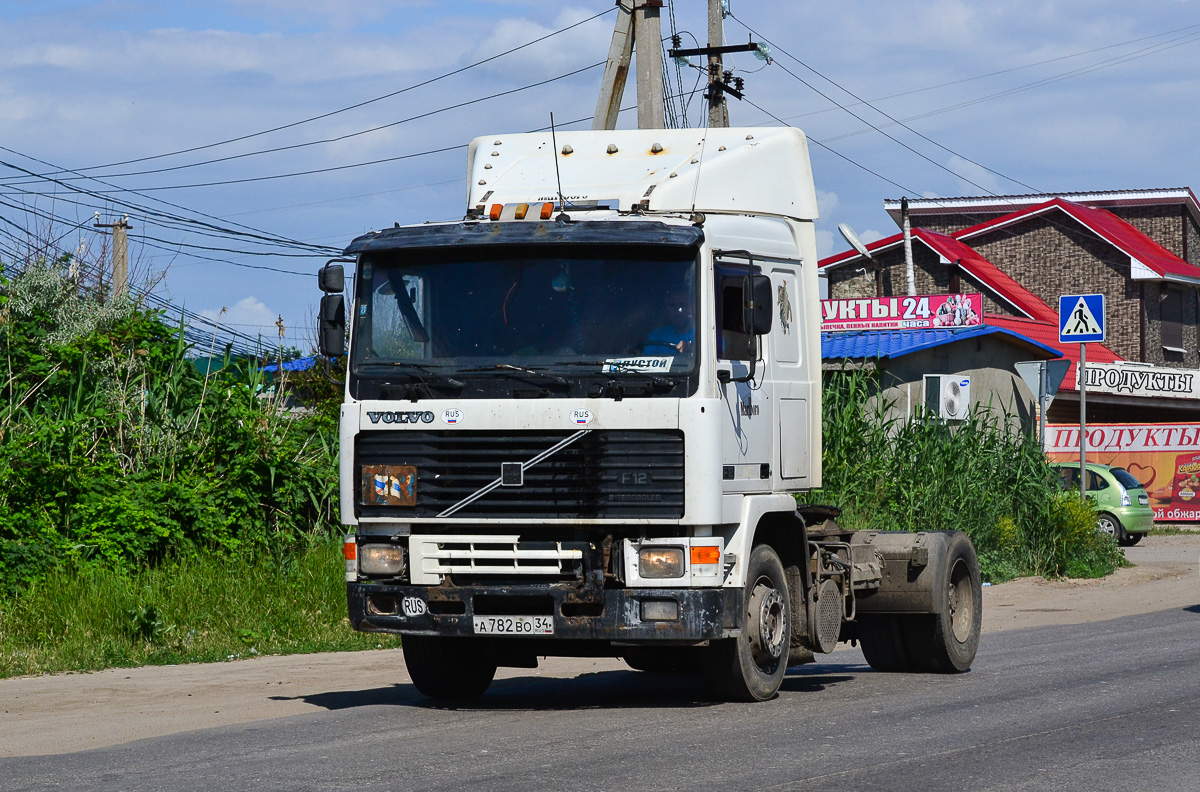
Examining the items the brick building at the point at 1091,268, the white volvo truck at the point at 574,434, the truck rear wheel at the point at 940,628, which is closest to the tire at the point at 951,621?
the truck rear wheel at the point at 940,628

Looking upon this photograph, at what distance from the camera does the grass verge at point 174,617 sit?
41.7 ft

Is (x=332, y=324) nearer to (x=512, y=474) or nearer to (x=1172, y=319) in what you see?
(x=512, y=474)

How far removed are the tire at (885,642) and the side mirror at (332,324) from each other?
5.04 meters

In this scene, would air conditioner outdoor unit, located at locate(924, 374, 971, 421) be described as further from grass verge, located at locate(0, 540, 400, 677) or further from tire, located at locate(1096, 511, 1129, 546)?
grass verge, located at locate(0, 540, 400, 677)

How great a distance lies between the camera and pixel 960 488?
68.8 feet

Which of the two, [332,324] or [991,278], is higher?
[991,278]

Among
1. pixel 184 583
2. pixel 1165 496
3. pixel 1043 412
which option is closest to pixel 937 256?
pixel 1165 496

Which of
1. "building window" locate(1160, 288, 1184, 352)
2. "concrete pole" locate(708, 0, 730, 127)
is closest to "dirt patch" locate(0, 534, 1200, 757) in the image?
"concrete pole" locate(708, 0, 730, 127)

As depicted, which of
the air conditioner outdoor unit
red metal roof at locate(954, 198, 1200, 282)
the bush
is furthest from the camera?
red metal roof at locate(954, 198, 1200, 282)

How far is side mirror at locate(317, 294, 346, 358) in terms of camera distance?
9.48m

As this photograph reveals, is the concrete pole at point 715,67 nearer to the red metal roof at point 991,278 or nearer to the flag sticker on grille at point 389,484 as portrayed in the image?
the red metal roof at point 991,278

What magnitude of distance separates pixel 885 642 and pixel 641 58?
10.8 meters

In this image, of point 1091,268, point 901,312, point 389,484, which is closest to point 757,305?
point 389,484

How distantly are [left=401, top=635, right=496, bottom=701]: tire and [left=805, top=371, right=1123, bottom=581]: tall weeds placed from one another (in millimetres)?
8939
